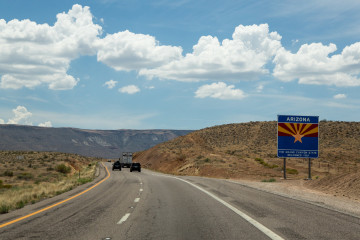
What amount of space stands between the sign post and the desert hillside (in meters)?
2.76

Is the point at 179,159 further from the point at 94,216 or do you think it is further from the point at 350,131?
the point at 94,216

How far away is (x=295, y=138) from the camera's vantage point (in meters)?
33.5

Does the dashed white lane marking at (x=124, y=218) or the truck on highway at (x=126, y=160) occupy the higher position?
the dashed white lane marking at (x=124, y=218)

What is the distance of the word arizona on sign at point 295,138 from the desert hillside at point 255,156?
2763mm

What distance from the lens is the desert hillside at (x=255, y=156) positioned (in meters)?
45.3

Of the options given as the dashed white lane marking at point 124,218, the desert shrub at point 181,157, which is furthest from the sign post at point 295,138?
the desert shrub at point 181,157

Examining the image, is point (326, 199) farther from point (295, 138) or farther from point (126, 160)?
point (126, 160)

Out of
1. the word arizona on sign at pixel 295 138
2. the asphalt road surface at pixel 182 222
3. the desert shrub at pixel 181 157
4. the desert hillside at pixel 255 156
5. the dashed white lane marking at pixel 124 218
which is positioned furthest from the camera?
the desert shrub at pixel 181 157

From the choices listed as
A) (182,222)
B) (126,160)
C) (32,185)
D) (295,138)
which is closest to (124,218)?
(182,222)

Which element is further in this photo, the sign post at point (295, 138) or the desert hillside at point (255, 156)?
the desert hillside at point (255, 156)

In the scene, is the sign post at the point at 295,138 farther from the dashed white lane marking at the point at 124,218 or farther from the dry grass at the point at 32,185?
the dashed white lane marking at the point at 124,218

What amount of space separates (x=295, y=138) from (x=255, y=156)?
38.0 meters

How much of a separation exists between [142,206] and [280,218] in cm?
518

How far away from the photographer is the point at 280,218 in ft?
36.4
